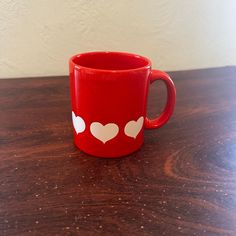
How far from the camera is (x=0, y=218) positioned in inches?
10.7

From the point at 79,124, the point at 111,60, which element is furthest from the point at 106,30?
the point at 79,124

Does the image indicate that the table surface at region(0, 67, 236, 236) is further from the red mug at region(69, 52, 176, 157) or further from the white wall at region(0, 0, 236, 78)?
the white wall at region(0, 0, 236, 78)

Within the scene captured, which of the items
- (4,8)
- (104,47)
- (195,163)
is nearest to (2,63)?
(4,8)

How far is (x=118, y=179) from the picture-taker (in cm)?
33

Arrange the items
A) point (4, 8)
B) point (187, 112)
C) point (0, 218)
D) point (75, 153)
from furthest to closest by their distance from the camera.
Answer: point (4, 8)
point (187, 112)
point (75, 153)
point (0, 218)

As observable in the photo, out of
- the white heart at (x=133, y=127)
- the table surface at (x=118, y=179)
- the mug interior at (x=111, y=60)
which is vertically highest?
the mug interior at (x=111, y=60)

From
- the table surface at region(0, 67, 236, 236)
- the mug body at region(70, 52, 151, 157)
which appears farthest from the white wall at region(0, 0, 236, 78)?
the mug body at region(70, 52, 151, 157)

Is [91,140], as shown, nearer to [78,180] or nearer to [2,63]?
[78,180]

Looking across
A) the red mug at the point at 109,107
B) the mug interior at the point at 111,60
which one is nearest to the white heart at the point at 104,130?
the red mug at the point at 109,107

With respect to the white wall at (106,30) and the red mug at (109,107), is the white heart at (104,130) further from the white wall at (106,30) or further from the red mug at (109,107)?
the white wall at (106,30)

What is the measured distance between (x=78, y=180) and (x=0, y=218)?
0.09m

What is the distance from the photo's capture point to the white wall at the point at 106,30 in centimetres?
67

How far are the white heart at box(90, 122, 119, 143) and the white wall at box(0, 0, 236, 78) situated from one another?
1.34ft

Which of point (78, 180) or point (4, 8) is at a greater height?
point (4, 8)
